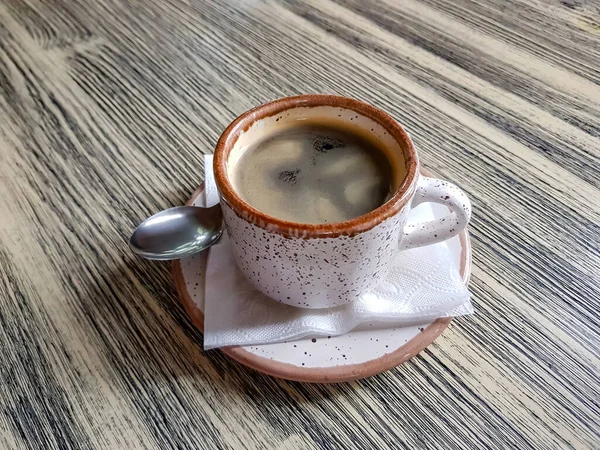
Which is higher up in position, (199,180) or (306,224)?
(306,224)

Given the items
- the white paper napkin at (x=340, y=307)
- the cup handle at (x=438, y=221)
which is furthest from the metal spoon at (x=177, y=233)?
the cup handle at (x=438, y=221)

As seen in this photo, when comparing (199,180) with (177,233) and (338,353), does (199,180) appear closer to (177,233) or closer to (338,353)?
(177,233)

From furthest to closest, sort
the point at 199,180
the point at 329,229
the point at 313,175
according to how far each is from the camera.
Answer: the point at 199,180 → the point at 313,175 → the point at 329,229

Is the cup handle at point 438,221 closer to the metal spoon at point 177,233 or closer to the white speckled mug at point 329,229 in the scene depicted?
the white speckled mug at point 329,229

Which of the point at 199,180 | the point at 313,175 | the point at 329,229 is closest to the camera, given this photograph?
the point at 329,229

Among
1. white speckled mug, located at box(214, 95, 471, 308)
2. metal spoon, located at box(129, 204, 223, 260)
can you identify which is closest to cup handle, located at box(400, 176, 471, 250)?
white speckled mug, located at box(214, 95, 471, 308)

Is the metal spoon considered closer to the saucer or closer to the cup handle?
the saucer

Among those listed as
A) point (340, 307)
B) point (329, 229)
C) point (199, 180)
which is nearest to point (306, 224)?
point (329, 229)

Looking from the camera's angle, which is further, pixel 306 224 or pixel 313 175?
pixel 313 175
